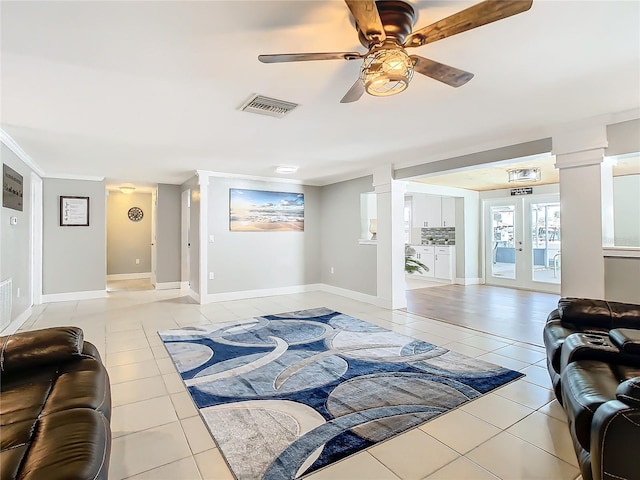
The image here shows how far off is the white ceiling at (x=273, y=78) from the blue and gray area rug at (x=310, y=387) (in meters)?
2.31

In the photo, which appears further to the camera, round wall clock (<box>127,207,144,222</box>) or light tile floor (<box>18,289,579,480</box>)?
round wall clock (<box>127,207,144,222</box>)

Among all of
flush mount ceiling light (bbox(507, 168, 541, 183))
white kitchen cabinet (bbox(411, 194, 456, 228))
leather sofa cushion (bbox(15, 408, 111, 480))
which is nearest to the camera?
leather sofa cushion (bbox(15, 408, 111, 480))

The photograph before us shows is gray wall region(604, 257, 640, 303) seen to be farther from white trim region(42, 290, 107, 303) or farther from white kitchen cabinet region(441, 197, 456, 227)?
white trim region(42, 290, 107, 303)

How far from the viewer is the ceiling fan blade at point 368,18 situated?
55.2 inches

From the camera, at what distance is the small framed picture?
620cm

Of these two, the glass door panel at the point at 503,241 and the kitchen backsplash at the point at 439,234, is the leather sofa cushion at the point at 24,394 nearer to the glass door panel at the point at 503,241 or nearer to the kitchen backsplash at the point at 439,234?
the kitchen backsplash at the point at 439,234

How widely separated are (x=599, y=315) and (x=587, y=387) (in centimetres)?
115

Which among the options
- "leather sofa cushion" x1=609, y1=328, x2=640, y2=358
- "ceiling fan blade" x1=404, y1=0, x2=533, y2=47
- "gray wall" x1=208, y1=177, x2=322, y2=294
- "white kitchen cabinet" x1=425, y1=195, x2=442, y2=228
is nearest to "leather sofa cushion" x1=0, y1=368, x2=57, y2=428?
"ceiling fan blade" x1=404, y1=0, x2=533, y2=47

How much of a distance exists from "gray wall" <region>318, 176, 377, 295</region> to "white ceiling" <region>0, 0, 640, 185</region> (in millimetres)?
2070

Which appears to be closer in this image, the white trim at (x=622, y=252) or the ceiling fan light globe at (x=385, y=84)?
the ceiling fan light globe at (x=385, y=84)

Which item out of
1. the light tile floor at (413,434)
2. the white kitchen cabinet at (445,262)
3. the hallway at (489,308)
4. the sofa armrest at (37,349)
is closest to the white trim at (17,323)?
the light tile floor at (413,434)

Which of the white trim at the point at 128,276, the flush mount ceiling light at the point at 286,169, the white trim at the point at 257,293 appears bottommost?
the white trim at the point at 257,293

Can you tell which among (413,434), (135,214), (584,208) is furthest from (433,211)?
(135,214)

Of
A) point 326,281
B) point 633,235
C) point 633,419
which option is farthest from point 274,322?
point 633,235
